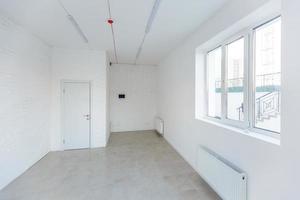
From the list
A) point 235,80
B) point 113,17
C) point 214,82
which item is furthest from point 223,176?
point 113,17

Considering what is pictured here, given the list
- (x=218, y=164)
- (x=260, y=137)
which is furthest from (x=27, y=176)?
(x=260, y=137)

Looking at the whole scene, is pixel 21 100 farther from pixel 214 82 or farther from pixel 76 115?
pixel 214 82

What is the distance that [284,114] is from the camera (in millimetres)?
1484

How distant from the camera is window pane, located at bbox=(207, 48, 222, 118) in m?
2.96

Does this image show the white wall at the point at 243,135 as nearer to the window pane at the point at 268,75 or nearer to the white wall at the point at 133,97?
the window pane at the point at 268,75

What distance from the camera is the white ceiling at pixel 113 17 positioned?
2.35m

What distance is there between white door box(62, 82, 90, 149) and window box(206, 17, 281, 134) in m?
3.72

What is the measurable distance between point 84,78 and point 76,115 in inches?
44.8

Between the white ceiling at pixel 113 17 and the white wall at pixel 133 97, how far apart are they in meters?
2.79

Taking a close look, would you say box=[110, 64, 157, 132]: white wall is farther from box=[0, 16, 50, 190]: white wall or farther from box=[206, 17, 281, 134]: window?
box=[206, 17, 281, 134]: window

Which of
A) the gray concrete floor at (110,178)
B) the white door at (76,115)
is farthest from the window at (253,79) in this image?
the white door at (76,115)

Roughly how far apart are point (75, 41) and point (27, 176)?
10.5 feet

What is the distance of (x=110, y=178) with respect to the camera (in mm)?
3010

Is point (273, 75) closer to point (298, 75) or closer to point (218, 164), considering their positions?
point (298, 75)
